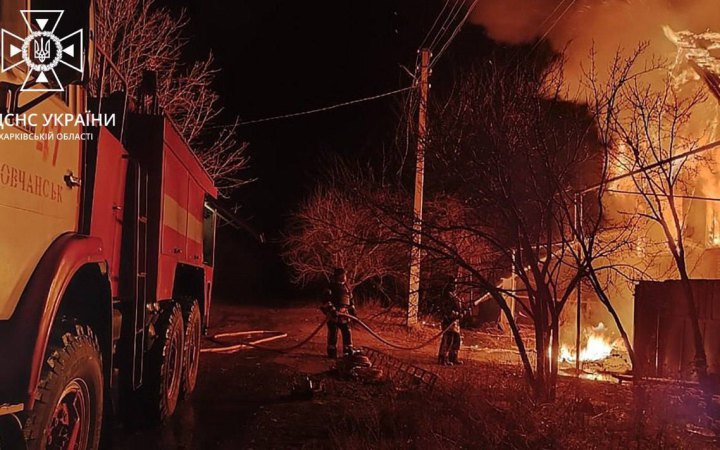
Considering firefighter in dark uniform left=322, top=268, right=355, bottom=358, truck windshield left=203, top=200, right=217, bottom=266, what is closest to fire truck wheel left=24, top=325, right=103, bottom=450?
truck windshield left=203, top=200, right=217, bottom=266

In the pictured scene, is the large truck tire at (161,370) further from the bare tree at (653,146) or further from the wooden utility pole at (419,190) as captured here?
the bare tree at (653,146)

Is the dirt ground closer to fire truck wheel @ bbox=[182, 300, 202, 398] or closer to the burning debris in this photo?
fire truck wheel @ bbox=[182, 300, 202, 398]

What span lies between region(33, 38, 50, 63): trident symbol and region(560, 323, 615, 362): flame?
41.3 feet

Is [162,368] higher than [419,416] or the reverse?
higher

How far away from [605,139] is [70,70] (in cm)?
593

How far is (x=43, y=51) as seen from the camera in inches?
128

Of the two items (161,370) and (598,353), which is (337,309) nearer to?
(161,370)

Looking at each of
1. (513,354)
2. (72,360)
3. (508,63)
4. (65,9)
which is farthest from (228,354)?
(65,9)

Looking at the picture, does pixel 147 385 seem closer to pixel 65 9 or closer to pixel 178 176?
pixel 178 176

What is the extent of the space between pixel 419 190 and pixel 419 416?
9.36 metres

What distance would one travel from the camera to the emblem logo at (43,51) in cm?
312

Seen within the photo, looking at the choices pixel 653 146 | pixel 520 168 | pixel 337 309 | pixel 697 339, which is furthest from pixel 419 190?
pixel 697 339

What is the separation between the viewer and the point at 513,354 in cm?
1461

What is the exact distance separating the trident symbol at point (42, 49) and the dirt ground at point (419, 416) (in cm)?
379
